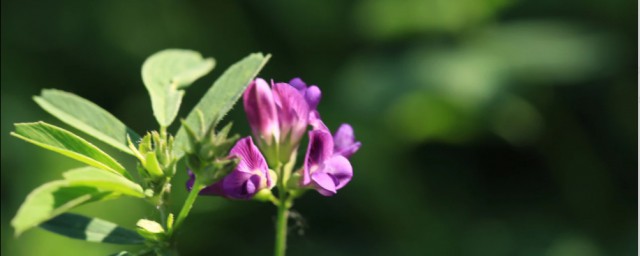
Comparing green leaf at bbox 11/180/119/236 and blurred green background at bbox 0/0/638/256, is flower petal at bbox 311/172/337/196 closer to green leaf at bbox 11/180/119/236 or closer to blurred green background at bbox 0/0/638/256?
green leaf at bbox 11/180/119/236

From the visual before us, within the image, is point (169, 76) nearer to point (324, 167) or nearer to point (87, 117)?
point (87, 117)

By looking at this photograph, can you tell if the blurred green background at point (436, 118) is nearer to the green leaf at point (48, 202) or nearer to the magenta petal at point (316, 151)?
the magenta petal at point (316, 151)

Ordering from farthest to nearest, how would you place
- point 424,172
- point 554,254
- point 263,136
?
point 424,172 → point 554,254 → point 263,136

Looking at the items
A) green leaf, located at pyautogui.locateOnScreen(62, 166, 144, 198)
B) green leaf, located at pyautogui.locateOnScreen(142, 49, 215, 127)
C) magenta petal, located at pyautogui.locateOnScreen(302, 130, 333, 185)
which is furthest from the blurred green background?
green leaf, located at pyautogui.locateOnScreen(62, 166, 144, 198)

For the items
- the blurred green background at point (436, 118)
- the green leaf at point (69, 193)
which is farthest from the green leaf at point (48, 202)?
the blurred green background at point (436, 118)

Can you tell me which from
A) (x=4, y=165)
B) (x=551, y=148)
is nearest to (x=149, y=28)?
(x=4, y=165)

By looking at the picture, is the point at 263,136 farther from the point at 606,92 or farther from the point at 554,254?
the point at 606,92
